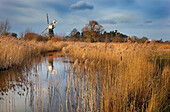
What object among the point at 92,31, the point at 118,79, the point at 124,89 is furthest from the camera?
the point at 92,31

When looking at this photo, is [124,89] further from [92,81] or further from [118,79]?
[92,81]

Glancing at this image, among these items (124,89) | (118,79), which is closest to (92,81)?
(124,89)

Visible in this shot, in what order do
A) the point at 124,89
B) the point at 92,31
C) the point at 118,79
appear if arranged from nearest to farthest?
the point at 124,89
the point at 118,79
the point at 92,31

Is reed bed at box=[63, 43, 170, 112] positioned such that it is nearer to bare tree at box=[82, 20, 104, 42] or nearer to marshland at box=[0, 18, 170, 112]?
marshland at box=[0, 18, 170, 112]

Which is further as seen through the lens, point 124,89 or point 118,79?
point 118,79

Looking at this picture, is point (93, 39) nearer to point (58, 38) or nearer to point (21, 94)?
point (58, 38)

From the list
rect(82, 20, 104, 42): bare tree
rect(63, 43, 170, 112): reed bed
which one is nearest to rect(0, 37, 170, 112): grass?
rect(63, 43, 170, 112): reed bed

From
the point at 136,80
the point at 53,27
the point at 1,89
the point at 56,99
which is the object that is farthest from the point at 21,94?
the point at 53,27

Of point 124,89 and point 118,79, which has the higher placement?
point 118,79

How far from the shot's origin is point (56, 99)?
326 cm

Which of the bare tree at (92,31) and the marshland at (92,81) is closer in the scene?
the marshland at (92,81)

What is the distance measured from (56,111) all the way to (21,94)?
5.07 ft

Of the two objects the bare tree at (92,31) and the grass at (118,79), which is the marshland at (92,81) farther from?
the bare tree at (92,31)

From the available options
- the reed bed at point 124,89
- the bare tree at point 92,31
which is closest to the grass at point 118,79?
the reed bed at point 124,89
